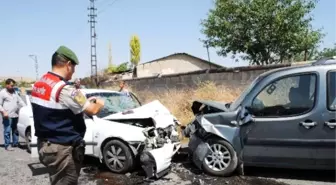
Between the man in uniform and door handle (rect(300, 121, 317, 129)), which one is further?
door handle (rect(300, 121, 317, 129))

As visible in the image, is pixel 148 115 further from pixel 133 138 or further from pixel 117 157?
pixel 117 157

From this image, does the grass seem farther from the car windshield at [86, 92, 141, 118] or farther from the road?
the road

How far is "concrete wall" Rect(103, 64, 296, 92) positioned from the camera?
12.2 meters

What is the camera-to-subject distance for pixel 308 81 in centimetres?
568

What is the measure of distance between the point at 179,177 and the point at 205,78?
8392 millimetres

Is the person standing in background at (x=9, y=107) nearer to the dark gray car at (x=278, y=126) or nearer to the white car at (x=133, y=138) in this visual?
the white car at (x=133, y=138)

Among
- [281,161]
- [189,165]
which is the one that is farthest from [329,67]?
[189,165]

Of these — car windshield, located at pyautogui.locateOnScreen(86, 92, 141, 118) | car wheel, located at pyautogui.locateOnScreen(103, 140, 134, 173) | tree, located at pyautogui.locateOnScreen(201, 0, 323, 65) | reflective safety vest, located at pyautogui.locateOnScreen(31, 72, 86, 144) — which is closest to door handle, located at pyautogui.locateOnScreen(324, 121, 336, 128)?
car wheel, located at pyautogui.locateOnScreen(103, 140, 134, 173)

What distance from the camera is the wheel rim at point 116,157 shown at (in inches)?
259

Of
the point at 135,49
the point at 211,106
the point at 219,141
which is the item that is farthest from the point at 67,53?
the point at 135,49

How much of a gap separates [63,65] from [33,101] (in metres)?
0.44

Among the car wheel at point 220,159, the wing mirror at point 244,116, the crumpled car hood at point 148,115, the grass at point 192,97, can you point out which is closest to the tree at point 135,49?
the grass at point 192,97

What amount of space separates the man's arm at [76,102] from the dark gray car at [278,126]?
3.04 metres

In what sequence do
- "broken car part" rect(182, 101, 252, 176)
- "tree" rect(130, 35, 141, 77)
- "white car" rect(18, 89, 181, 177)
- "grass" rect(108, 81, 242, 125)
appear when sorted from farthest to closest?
"tree" rect(130, 35, 141, 77), "grass" rect(108, 81, 242, 125), "white car" rect(18, 89, 181, 177), "broken car part" rect(182, 101, 252, 176)
